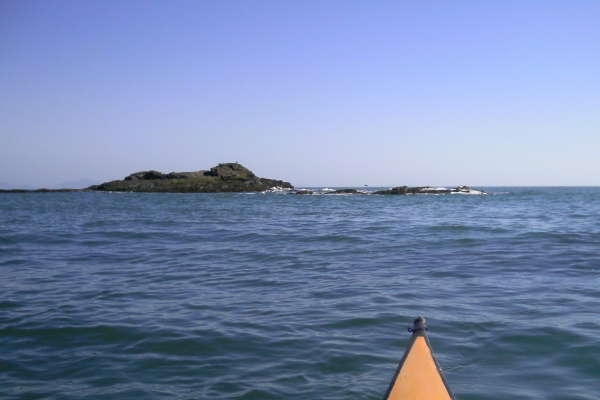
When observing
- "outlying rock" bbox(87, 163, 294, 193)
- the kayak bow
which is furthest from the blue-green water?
"outlying rock" bbox(87, 163, 294, 193)

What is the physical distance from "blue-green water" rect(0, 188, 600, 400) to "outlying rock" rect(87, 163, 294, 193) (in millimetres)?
60038

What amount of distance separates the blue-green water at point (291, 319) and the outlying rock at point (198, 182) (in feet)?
197

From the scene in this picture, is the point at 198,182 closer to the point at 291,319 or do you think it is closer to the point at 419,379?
the point at 291,319

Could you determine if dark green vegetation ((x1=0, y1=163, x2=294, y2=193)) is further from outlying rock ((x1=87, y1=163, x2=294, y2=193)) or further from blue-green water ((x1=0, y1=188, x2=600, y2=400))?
blue-green water ((x1=0, y1=188, x2=600, y2=400))

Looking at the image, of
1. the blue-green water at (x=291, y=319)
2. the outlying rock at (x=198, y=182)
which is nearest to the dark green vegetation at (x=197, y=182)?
the outlying rock at (x=198, y=182)

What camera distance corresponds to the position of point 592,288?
961 centimetres

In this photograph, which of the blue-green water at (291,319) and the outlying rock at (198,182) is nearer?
the blue-green water at (291,319)

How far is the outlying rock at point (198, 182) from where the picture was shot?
247 ft

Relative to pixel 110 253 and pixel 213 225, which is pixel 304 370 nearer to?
pixel 110 253

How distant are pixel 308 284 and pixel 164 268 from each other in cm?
402

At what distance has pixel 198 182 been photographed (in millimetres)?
76812

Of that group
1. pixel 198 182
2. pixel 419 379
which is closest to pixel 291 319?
pixel 419 379

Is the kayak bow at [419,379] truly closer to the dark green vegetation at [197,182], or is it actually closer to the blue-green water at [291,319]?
the blue-green water at [291,319]

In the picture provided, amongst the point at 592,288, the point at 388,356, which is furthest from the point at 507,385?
the point at 592,288
